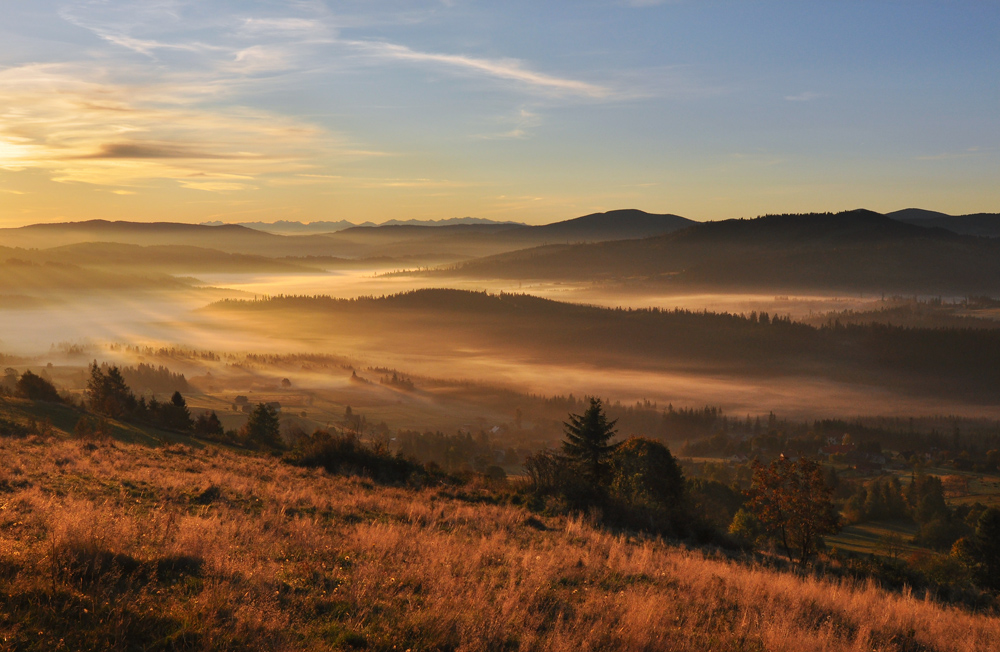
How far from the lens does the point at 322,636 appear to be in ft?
24.4

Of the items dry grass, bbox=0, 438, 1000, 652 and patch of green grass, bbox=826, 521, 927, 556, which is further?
patch of green grass, bbox=826, 521, 927, 556

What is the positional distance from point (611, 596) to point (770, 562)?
34.8ft

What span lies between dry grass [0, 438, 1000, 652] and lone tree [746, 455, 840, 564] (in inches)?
436

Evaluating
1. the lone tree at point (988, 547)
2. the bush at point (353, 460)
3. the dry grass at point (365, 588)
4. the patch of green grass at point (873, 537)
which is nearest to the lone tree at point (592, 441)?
the bush at point (353, 460)

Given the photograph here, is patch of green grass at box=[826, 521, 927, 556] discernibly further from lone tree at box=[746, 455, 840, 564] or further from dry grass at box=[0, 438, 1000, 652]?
dry grass at box=[0, 438, 1000, 652]

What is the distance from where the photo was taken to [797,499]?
25.6 metres

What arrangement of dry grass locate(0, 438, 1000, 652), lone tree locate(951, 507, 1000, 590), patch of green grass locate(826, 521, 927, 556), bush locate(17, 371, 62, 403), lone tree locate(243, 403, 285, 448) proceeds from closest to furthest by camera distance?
1. dry grass locate(0, 438, 1000, 652)
2. lone tree locate(951, 507, 1000, 590)
3. lone tree locate(243, 403, 285, 448)
4. bush locate(17, 371, 62, 403)
5. patch of green grass locate(826, 521, 927, 556)

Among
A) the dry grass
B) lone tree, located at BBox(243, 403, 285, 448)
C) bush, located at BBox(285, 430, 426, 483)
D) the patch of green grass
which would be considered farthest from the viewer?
the patch of green grass

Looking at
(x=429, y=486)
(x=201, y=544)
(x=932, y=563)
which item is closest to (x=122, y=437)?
(x=429, y=486)

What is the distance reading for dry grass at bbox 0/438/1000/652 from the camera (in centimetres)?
714

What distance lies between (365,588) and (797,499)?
22.5 metres

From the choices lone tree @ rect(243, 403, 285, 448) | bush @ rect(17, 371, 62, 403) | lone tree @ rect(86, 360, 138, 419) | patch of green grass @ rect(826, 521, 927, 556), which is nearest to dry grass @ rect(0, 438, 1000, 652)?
lone tree @ rect(243, 403, 285, 448)

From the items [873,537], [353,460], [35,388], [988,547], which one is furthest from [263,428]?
[873,537]

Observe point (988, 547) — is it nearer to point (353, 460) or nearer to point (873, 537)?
point (353, 460)
